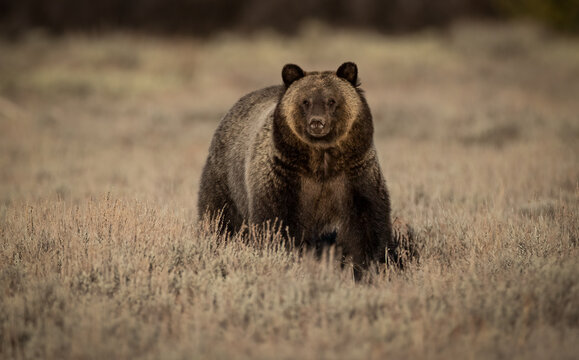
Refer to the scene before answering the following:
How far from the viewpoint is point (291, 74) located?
16.4 feet

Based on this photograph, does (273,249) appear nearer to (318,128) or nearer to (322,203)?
(322,203)

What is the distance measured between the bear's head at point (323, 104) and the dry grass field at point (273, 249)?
34.0 inches

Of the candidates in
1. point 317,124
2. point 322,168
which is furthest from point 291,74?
point 322,168

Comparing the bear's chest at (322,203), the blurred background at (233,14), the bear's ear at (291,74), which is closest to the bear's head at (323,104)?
the bear's ear at (291,74)

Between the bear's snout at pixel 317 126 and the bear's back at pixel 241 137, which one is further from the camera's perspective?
the bear's back at pixel 241 137

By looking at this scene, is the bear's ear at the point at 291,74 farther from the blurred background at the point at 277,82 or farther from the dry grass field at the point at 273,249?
the blurred background at the point at 277,82

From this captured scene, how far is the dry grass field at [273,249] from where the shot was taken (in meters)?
3.52

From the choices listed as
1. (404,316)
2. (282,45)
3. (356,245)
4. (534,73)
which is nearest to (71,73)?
(282,45)

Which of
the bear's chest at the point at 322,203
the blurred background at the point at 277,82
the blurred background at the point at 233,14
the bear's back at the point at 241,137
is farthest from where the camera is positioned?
the blurred background at the point at 233,14

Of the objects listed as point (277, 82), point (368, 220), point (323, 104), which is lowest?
point (368, 220)

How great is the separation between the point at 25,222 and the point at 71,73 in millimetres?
16285

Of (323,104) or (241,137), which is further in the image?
(241,137)

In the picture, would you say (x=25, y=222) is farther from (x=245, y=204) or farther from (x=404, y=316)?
(x=404, y=316)

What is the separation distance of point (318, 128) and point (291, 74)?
69 centimetres
